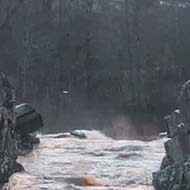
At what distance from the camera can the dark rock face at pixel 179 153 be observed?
5.19 m

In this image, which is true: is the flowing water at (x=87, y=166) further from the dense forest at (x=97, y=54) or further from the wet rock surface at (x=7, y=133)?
the dense forest at (x=97, y=54)

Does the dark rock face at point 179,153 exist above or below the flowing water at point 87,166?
above

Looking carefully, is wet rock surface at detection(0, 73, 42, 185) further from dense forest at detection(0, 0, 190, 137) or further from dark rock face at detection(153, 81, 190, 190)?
dense forest at detection(0, 0, 190, 137)

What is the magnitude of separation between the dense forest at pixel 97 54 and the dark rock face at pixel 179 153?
15.2 meters

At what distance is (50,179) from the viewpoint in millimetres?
7137

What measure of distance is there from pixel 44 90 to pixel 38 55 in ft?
5.34

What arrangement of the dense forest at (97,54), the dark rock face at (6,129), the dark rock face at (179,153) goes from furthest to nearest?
the dense forest at (97,54) → the dark rock face at (6,129) → the dark rock face at (179,153)

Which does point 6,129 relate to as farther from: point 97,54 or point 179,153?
point 97,54

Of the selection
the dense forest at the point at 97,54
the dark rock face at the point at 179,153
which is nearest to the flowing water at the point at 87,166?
the dark rock face at the point at 179,153

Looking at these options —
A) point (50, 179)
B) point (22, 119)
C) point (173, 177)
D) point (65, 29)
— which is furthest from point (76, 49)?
point (173, 177)

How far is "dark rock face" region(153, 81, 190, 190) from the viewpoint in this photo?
5.19 meters

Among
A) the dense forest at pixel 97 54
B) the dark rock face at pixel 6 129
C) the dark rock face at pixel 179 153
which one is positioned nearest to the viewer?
the dark rock face at pixel 179 153

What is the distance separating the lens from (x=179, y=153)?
21.1 ft

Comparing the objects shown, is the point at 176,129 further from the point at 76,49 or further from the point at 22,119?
the point at 76,49
